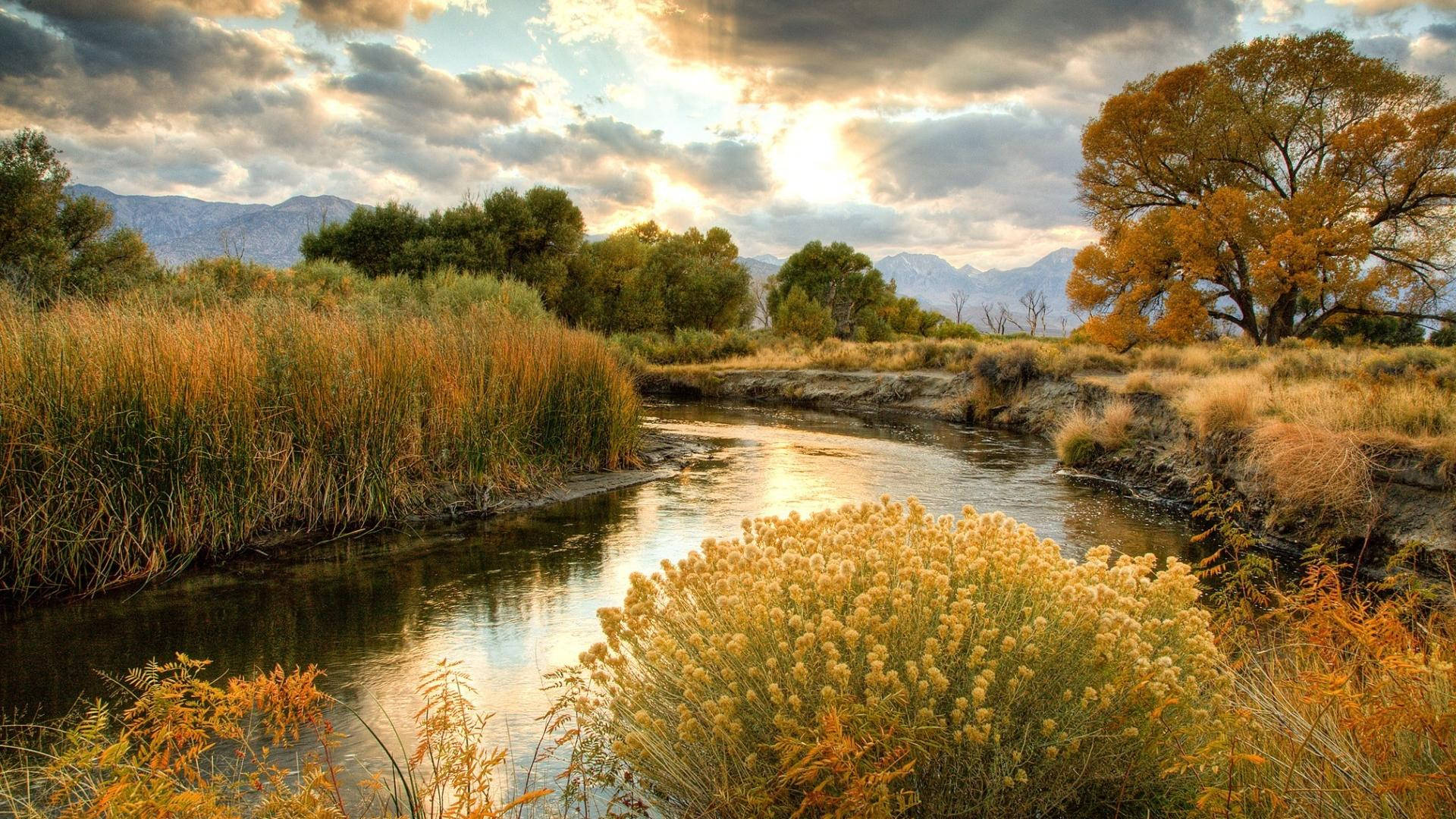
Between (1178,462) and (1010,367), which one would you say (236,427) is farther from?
(1010,367)

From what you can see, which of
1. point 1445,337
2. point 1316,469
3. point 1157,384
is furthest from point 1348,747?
point 1445,337

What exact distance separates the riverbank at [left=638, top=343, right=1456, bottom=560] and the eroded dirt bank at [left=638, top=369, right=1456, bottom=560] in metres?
0.02

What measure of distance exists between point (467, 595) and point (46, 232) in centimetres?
1798

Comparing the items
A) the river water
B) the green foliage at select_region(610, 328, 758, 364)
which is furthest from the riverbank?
the green foliage at select_region(610, 328, 758, 364)

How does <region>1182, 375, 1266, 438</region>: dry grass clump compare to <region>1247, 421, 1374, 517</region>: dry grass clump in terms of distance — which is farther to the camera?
<region>1182, 375, 1266, 438</region>: dry grass clump

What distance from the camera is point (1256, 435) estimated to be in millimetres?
9172

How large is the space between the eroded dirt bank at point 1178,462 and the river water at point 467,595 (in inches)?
34.9

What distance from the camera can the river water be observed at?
14.8ft

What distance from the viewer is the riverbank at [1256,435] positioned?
7.42 m

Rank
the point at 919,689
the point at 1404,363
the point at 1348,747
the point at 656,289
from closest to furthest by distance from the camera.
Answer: the point at 919,689 → the point at 1348,747 → the point at 1404,363 → the point at 656,289

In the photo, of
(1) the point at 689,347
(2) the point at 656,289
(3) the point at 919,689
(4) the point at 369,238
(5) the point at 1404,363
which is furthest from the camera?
(2) the point at 656,289

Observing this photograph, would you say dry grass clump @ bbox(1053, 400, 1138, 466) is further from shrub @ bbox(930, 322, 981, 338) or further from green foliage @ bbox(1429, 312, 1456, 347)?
shrub @ bbox(930, 322, 981, 338)

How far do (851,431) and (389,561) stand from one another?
42.8 ft

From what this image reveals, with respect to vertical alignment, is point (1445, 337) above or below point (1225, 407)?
above
